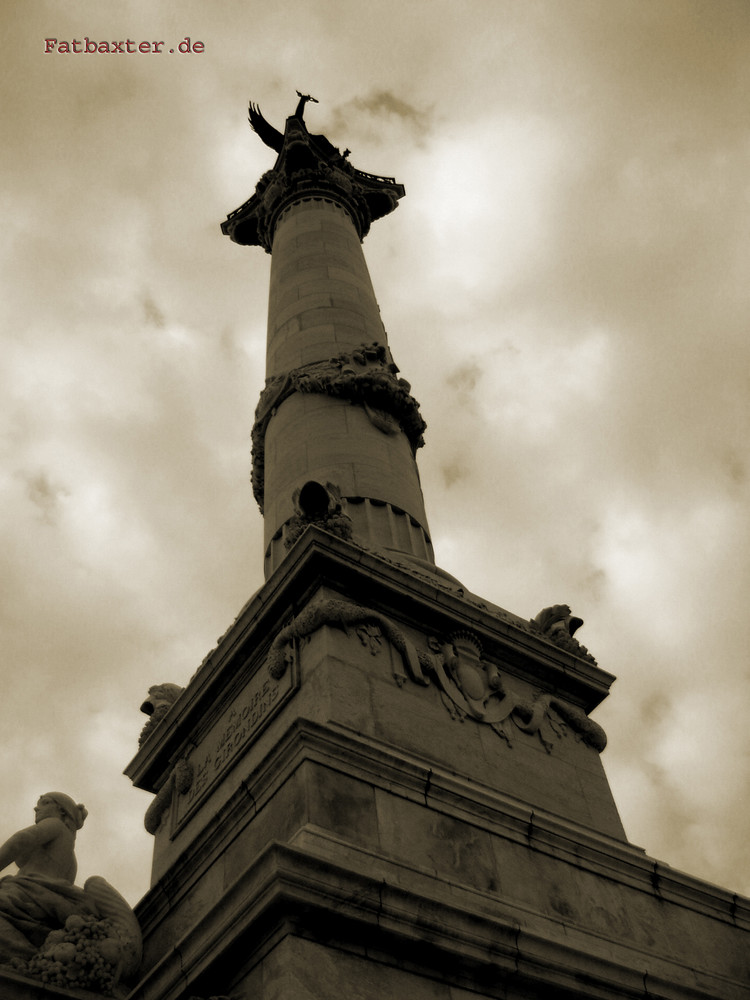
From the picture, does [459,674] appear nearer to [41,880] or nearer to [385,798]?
[385,798]

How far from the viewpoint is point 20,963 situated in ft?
34.8

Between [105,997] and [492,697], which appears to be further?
[492,697]

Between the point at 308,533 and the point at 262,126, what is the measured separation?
2500cm

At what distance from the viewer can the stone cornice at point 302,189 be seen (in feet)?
93.9

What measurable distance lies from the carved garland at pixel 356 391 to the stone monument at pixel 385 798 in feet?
0.67

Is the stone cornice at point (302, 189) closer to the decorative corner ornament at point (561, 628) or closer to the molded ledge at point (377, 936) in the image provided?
the decorative corner ornament at point (561, 628)

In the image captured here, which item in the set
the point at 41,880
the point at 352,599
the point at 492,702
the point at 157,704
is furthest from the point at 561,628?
the point at 41,880

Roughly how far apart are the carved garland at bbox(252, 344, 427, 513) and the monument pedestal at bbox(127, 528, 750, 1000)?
5509 millimetres

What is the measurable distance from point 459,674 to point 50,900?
6.03 meters

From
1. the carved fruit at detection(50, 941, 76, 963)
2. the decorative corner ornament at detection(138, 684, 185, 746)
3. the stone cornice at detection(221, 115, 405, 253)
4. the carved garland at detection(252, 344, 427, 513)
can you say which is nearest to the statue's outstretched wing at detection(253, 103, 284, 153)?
the stone cornice at detection(221, 115, 405, 253)

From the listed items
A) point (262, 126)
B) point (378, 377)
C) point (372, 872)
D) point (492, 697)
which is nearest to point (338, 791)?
point (372, 872)

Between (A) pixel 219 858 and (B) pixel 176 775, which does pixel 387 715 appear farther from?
(B) pixel 176 775

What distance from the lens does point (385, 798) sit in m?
11.3

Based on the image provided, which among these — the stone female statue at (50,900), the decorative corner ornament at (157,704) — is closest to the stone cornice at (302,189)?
the decorative corner ornament at (157,704)
